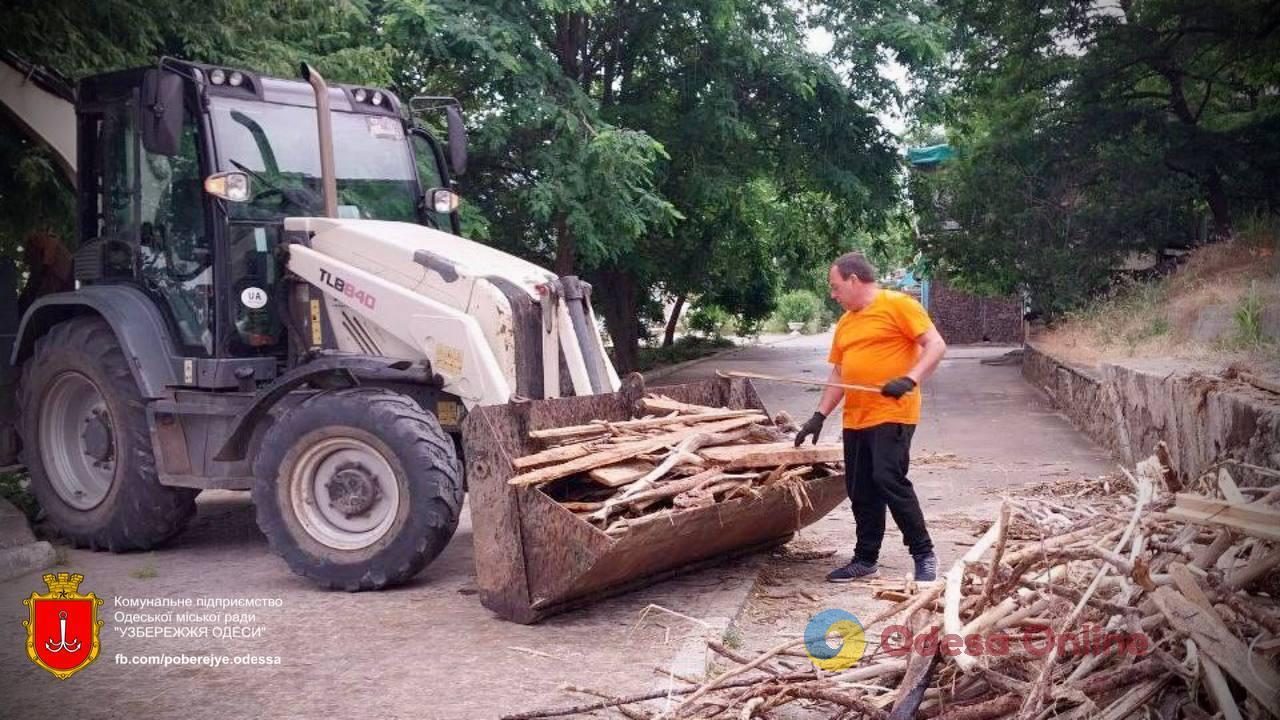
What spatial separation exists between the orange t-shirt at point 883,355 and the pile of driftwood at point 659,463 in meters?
0.50

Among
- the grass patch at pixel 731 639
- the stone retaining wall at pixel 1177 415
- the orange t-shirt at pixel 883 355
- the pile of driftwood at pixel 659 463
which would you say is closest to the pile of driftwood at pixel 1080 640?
the grass patch at pixel 731 639

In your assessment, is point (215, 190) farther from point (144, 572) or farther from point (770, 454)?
point (770, 454)

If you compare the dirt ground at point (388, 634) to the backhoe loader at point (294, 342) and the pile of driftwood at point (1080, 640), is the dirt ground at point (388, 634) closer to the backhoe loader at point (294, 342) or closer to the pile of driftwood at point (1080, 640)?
the backhoe loader at point (294, 342)

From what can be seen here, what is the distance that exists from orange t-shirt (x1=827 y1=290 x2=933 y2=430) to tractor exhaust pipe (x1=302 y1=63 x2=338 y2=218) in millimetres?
3623

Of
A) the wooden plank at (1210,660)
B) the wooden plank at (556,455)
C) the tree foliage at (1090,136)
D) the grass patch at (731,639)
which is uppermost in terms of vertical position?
the tree foliage at (1090,136)

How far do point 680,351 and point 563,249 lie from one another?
624 inches

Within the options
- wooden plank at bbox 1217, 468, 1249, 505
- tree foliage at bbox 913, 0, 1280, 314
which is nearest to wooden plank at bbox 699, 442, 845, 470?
wooden plank at bbox 1217, 468, 1249, 505

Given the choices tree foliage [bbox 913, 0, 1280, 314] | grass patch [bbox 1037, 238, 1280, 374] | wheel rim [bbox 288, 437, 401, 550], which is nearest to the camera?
wheel rim [bbox 288, 437, 401, 550]

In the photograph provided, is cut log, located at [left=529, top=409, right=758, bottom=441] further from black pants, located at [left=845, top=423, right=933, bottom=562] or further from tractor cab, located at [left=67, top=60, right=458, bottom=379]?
tractor cab, located at [left=67, top=60, right=458, bottom=379]

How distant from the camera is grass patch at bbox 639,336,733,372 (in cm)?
3017

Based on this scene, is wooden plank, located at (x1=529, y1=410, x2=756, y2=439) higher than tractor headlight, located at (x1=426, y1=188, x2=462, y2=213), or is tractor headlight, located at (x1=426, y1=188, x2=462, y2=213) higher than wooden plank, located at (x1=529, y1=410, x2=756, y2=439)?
tractor headlight, located at (x1=426, y1=188, x2=462, y2=213)

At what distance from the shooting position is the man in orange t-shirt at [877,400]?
715 cm

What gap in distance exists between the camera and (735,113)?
63.0ft

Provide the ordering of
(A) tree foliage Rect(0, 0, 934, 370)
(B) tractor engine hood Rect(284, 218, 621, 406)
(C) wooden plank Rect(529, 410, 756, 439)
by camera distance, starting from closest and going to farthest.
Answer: (C) wooden plank Rect(529, 410, 756, 439) → (B) tractor engine hood Rect(284, 218, 621, 406) → (A) tree foliage Rect(0, 0, 934, 370)
